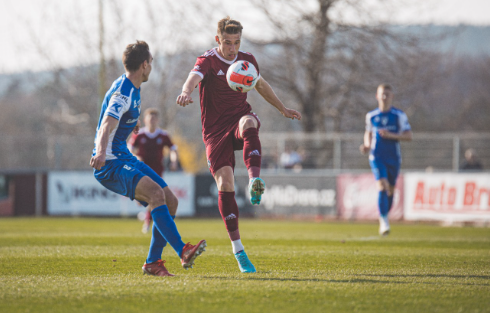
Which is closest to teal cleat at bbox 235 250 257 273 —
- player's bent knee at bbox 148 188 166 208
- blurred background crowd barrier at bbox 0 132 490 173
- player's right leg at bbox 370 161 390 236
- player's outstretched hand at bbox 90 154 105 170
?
player's bent knee at bbox 148 188 166 208

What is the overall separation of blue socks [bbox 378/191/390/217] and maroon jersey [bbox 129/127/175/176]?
15.5ft

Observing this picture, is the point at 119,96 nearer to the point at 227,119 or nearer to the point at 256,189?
the point at 227,119

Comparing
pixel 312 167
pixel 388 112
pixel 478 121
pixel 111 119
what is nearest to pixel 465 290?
pixel 111 119

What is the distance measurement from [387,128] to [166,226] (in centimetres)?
720

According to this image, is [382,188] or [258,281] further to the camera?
[382,188]

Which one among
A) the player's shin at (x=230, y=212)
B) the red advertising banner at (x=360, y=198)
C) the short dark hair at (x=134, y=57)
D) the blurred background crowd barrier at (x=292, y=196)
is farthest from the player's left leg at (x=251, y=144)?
the red advertising banner at (x=360, y=198)

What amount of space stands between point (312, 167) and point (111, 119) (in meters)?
16.8

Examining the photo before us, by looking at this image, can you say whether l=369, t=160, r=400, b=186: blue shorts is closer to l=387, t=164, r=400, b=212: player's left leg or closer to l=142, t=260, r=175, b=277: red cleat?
l=387, t=164, r=400, b=212: player's left leg

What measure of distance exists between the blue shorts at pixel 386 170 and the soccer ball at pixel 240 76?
19.3ft

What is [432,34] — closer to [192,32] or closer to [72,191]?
[192,32]

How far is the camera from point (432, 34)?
28.8 metres

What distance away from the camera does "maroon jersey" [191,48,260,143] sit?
6.70 meters

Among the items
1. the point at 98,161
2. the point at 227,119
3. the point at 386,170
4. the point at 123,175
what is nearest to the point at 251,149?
the point at 227,119

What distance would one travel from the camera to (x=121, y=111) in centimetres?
577
